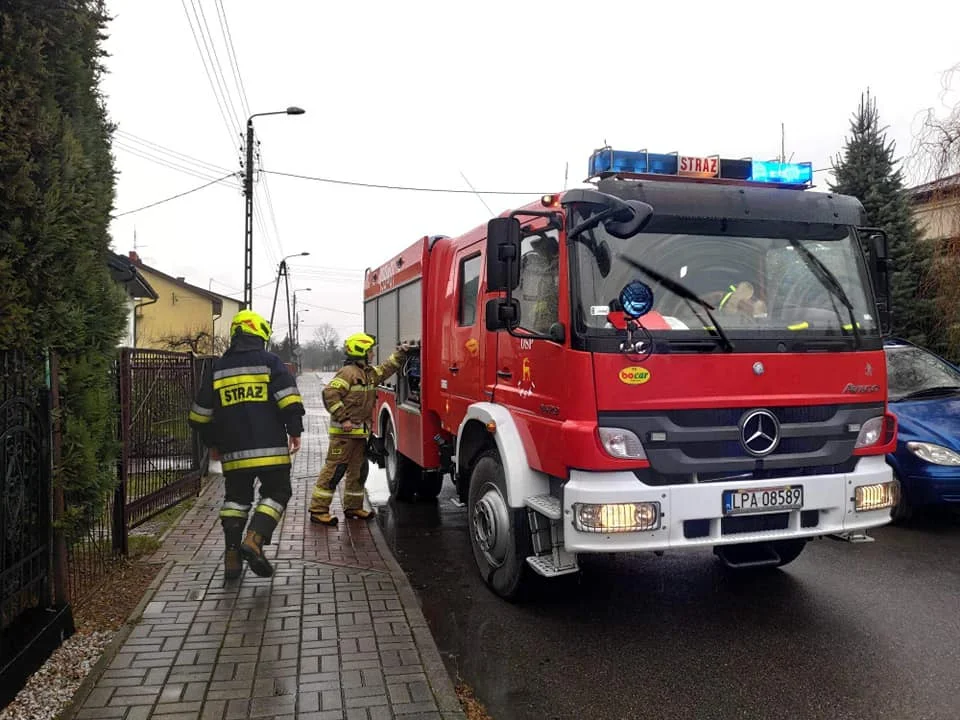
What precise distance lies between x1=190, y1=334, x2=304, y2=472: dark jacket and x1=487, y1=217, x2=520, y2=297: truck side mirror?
1747 millimetres

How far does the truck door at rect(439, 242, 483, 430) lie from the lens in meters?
5.62

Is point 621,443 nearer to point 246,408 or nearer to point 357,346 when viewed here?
point 246,408

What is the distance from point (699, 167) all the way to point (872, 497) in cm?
225

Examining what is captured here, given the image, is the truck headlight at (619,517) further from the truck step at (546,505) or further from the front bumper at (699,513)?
the truck step at (546,505)

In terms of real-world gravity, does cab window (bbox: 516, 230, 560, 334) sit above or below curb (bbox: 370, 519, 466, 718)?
above

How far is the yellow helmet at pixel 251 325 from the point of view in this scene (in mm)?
5188

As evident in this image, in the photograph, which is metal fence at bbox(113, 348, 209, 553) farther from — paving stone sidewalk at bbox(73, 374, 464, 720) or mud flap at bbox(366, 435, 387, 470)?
mud flap at bbox(366, 435, 387, 470)

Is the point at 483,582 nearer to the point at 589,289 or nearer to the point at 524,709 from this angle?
the point at 524,709

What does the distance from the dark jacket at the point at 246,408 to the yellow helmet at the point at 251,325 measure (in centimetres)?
4

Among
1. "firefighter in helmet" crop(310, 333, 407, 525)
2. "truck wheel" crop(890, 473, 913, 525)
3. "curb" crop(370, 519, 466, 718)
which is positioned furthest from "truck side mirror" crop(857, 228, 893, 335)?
"firefighter in helmet" crop(310, 333, 407, 525)

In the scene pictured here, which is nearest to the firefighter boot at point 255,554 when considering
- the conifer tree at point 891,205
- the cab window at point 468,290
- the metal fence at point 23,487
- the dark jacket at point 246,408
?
the dark jacket at point 246,408

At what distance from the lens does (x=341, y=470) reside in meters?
7.15

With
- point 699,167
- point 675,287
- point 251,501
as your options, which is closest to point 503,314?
point 675,287

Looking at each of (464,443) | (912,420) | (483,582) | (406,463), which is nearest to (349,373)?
(406,463)
